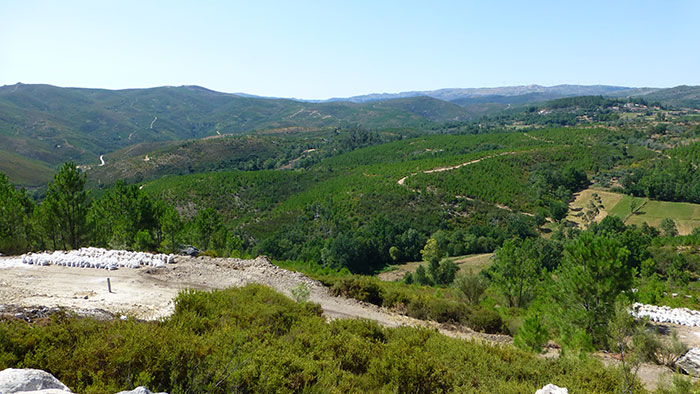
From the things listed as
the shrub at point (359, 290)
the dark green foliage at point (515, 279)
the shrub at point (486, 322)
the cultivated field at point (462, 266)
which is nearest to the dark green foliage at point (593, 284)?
the shrub at point (486, 322)

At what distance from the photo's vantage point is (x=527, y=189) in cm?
7775

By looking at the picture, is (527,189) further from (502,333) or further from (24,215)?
(24,215)

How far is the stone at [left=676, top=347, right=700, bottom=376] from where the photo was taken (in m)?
10.1

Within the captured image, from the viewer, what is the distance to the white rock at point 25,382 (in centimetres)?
432

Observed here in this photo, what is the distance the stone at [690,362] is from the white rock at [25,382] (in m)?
14.5

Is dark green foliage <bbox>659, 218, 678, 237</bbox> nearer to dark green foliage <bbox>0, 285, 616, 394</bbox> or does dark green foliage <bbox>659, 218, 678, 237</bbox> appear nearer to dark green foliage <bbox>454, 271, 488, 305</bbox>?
dark green foliage <bbox>454, 271, 488, 305</bbox>

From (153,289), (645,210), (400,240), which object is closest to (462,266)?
(400,240)

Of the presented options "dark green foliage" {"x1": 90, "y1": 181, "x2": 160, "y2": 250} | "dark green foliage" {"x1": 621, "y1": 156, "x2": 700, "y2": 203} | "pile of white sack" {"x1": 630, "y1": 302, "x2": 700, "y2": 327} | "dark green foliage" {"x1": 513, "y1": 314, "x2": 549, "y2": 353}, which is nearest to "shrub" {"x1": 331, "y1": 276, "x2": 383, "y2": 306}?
"dark green foliage" {"x1": 513, "y1": 314, "x2": 549, "y2": 353}

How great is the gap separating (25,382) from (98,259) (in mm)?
15388

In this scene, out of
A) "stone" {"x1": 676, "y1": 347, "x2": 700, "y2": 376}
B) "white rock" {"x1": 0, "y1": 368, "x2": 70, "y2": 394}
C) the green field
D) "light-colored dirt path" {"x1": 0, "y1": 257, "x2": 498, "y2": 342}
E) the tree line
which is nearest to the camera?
"white rock" {"x1": 0, "y1": 368, "x2": 70, "y2": 394}

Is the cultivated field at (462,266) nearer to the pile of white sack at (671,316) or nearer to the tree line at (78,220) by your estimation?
the tree line at (78,220)

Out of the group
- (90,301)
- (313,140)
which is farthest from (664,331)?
(313,140)

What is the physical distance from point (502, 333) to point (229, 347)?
1137 cm

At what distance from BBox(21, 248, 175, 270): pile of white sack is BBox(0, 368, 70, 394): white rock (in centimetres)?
1396
